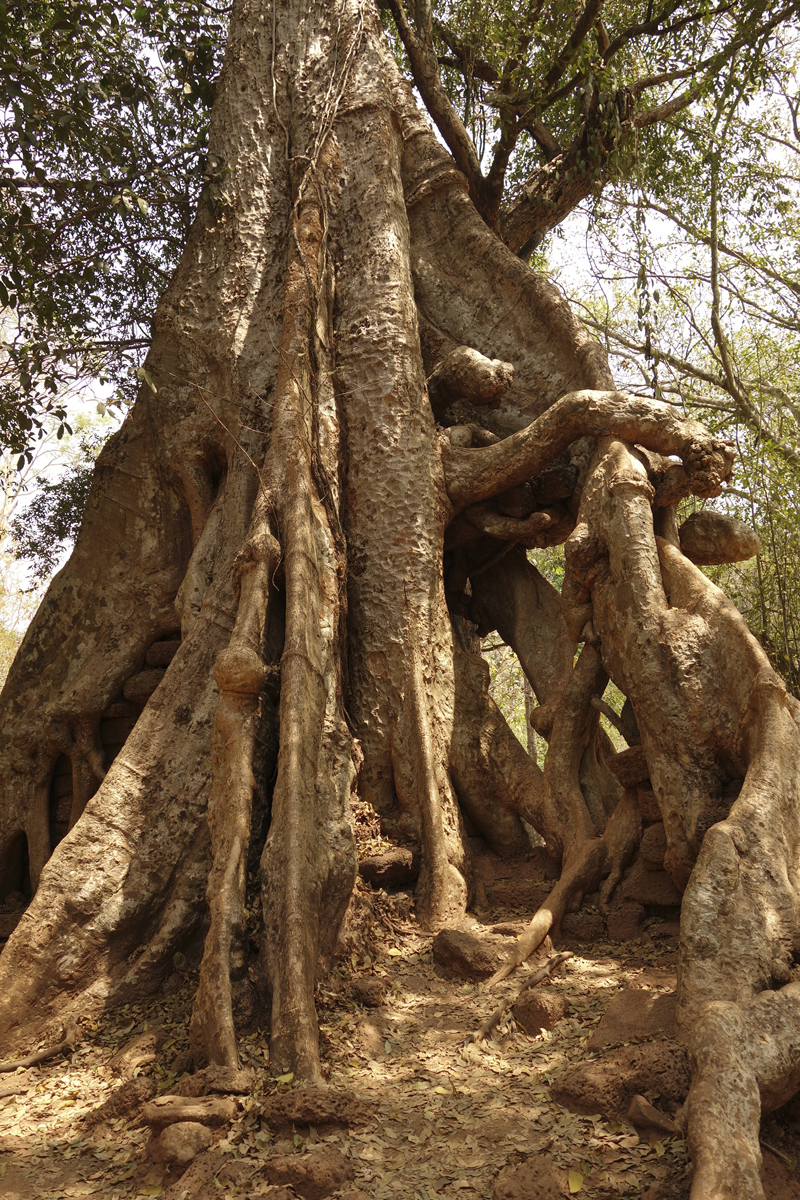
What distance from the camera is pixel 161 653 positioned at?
19.1 ft

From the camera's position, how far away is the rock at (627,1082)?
105 inches

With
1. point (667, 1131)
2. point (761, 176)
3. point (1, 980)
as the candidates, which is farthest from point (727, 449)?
point (761, 176)

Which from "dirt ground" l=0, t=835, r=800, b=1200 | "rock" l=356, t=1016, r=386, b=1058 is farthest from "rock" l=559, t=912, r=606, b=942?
"rock" l=356, t=1016, r=386, b=1058

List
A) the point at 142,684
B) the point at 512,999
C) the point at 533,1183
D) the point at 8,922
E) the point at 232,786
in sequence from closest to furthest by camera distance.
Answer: the point at 533,1183 < the point at 512,999 < the point at 232,786 < the point at 8,922 < the point at 142,684

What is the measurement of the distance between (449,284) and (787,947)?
4949 mm

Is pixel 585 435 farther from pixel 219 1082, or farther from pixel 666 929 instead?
pixel 219 1082

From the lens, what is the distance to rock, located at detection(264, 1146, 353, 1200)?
2.45 meters

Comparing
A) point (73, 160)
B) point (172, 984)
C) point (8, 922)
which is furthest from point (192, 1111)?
point (73, 160)

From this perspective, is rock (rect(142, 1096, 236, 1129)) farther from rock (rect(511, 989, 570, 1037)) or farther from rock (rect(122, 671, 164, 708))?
rock (rect(122, 671, 164, 708))

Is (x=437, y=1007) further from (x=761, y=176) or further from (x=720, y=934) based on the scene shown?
(x=761, y=176)

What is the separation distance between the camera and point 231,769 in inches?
147

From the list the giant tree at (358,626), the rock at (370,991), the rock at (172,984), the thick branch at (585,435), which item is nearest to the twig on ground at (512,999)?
the giant tree at (358,626)

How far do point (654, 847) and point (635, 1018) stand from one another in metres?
1.10

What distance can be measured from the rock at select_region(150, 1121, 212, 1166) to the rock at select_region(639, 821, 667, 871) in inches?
93.6
